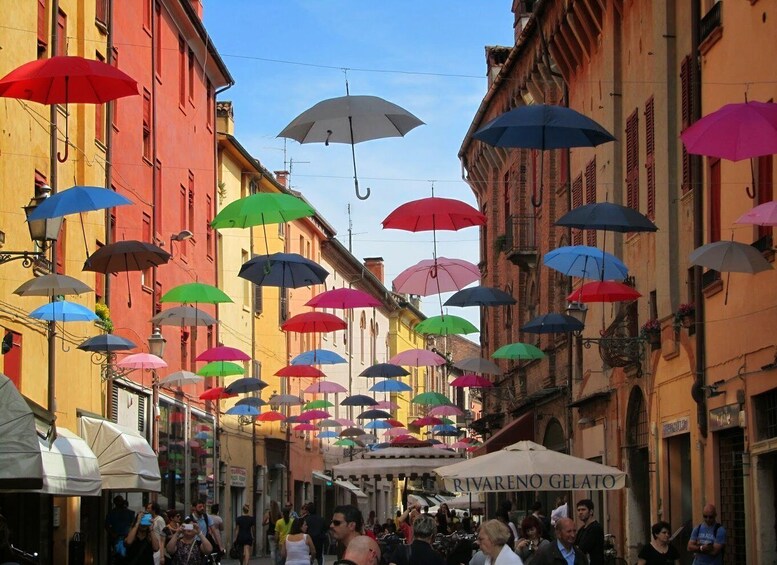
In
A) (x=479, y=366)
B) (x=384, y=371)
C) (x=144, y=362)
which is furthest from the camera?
(x=384, y=371)

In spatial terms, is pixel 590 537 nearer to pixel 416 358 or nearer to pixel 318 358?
pixel 318 358

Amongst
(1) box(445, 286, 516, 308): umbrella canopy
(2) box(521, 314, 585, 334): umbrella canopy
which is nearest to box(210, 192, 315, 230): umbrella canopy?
(2) box(521, 314, 585, 334): umbrella canopy

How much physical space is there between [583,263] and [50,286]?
28.2 ft

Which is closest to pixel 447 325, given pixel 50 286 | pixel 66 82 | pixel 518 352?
pixel 518 352

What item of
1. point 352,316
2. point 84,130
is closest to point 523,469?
point 84,130

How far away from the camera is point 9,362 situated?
24.3 m

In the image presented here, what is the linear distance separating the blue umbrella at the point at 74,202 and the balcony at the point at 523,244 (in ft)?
75.3

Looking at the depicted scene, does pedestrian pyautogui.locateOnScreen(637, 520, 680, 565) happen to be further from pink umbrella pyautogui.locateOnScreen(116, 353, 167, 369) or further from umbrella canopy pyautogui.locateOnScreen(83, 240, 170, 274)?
pink umbrella pyautogui.locateOnScreen(116, 353, 167, 369)

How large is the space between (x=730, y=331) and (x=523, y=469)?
3.79 meters

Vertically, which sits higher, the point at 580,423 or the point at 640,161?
the point at 640,161

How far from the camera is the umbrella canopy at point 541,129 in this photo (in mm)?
18172

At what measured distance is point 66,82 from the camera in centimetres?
1720

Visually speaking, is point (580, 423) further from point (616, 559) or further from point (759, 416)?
point (759, 416)

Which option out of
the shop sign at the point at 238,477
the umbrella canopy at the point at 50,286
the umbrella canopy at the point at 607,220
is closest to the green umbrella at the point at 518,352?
the umbrella canopy at the point at 607,220
